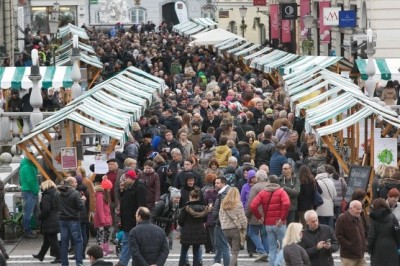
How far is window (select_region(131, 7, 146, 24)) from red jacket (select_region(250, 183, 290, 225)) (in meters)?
104

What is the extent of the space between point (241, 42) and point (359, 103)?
1318 inches

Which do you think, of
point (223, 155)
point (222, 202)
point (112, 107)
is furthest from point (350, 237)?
point (112, 107)

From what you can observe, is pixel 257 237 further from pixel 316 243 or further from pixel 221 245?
pixel 316 243

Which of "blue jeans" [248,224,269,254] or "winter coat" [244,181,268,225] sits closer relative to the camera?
"winter coat" [244,181,268,225]

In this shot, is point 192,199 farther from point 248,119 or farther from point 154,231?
point 248,119

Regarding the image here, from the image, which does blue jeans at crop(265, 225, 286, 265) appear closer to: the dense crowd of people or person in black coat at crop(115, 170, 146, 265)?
the dense crowd of people

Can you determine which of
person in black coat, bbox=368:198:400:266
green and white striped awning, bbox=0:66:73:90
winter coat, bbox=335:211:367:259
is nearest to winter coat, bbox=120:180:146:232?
winter coat, bbox=335:211:367:259

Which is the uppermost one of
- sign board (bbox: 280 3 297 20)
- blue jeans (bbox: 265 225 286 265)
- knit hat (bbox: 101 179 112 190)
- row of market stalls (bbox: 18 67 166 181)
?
sign board (bbox: 280 3 297 20)

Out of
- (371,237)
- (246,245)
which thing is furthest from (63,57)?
(371,237)

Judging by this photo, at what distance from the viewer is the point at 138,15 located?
5098 inches

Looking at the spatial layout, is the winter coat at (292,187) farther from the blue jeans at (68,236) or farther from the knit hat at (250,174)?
the blue jeans at (68,236)

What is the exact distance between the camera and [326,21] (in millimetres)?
54969

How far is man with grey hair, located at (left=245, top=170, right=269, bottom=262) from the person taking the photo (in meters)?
25.5

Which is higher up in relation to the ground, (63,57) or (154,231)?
(63,57)
